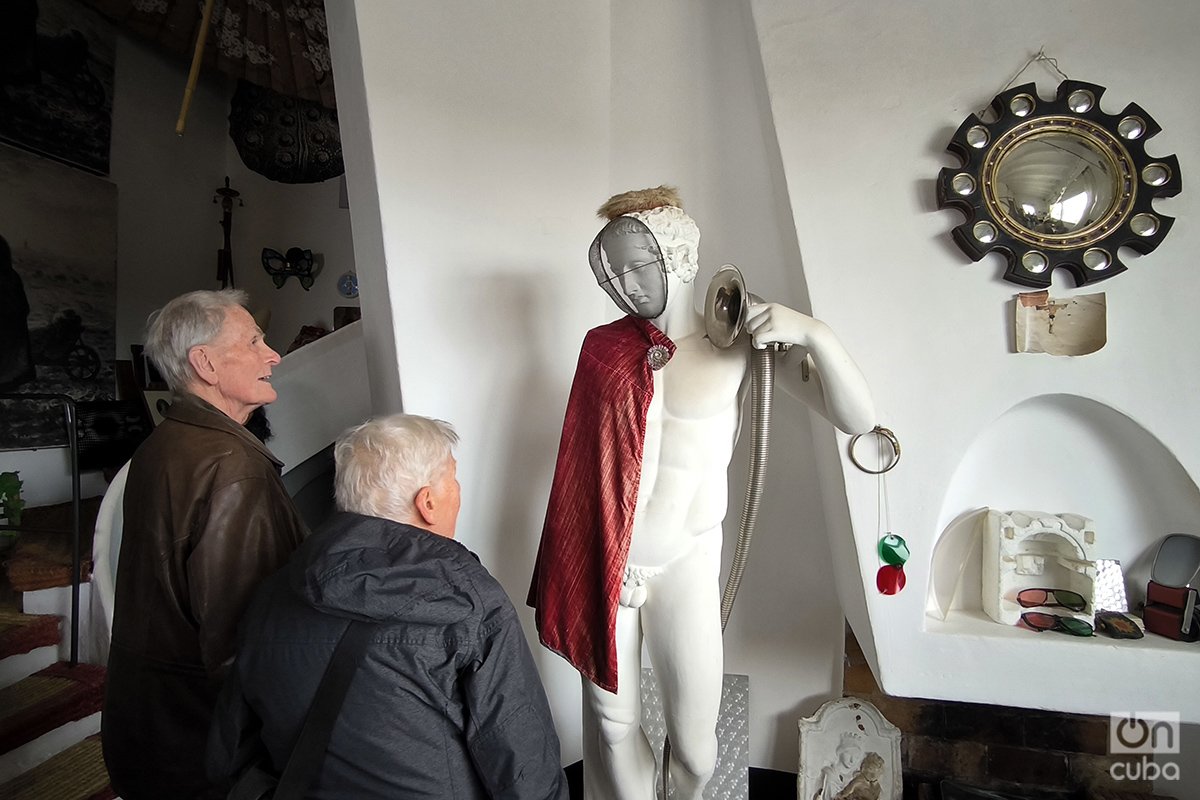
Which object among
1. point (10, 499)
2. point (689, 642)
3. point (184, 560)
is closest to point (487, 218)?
point (184, 560)

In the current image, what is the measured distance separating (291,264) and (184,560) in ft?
10.9

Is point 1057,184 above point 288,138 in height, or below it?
below

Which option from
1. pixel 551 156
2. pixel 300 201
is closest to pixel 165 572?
pixel 551 156

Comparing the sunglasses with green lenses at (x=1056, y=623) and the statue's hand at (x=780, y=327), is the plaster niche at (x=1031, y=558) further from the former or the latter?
the statue's hand at (x=780, y=327)

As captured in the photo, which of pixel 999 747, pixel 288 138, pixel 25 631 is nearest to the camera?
pixel 999 747

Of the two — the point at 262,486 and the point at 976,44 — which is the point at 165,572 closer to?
the point at 262,486

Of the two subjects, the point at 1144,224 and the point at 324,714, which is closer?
the point at 324,714

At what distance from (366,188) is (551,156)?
0.63m

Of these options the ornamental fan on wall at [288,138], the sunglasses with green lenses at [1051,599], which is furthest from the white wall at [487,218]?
the ornamental fan on wall at [288,138]

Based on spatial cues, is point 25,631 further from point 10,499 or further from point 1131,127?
point 1131,127

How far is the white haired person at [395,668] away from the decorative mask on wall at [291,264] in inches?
142

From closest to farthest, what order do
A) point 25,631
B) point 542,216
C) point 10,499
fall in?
point 542,216, point 25,631, point 10,499

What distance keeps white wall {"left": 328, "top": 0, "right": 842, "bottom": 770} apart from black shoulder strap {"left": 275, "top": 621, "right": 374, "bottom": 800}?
37.7 inches

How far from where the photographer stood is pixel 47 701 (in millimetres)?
2160
